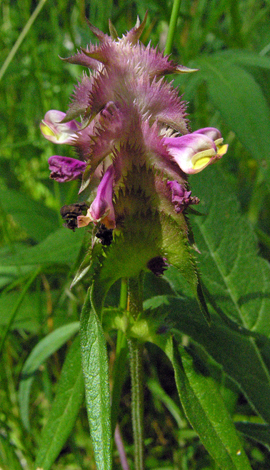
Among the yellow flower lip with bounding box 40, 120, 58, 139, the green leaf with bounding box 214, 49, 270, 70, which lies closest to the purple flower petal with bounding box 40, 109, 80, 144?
the yellow flower lip with bounding box 40, 120, 58, 139

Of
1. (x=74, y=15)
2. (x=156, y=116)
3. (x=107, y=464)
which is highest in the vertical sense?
(x=74, y=15)

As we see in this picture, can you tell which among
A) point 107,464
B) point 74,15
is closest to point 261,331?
point 107,464

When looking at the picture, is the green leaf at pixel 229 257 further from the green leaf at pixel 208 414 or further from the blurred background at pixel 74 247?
the green leaf at pixel 208 414

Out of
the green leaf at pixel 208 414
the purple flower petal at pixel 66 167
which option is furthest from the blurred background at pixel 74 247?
the green leaf at pixel 208 414

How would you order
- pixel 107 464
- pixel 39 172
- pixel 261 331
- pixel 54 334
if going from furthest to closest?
pixel 39 172
pixel 54 334
pixel 261 331
pixel 107 464

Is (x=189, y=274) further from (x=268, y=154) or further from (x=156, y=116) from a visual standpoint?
(x=268, y=154)

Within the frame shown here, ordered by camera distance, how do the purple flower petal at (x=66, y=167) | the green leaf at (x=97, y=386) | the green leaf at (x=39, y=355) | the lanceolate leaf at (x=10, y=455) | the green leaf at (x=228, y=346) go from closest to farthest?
the green leaf at (x=97, y=386)
the purple flower petal at (x=66, y=167)
the green leaf at (x=228, y=346)
the lanceolate leaf at (x=10, y=455)
the green leaf at (x=39, y=355)
